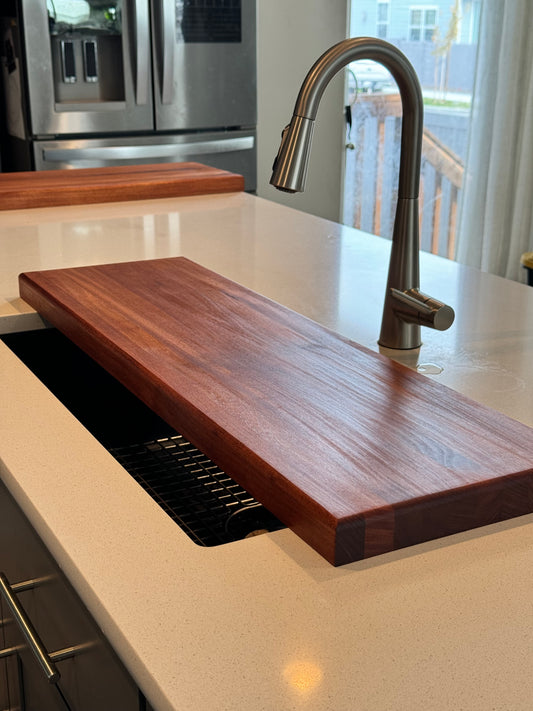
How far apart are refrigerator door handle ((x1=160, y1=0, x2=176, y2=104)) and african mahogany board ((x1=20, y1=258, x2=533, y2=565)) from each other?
2352 millimetres

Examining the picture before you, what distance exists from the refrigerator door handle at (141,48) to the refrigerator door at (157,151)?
0.59ft

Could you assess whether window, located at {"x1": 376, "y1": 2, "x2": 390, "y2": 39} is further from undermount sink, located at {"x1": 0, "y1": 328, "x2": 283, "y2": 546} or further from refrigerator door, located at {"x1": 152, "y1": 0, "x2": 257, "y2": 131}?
undermount sink, located at {"x1": 0, "y1": 328, "x2": 283, "y2": 546}

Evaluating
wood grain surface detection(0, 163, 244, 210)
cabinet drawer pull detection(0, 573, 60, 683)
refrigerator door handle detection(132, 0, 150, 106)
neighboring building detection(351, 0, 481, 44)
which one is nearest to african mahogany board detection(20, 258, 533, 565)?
cabinet drawer pull detection(0, 573, 60, 683)

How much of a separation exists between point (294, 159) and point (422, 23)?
341 cm

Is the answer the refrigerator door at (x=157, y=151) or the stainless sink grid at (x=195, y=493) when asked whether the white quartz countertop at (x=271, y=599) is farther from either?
the refrigerator door at (x=157, y=151)

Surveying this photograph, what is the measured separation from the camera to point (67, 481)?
2.60ft

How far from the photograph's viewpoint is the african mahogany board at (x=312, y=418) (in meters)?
0.70

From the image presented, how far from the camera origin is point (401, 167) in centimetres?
109

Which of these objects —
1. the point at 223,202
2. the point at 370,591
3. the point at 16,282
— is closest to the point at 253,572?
the point at 370,591

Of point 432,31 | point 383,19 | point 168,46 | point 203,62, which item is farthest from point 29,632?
point 383,19

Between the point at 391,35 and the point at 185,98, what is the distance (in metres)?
1.24

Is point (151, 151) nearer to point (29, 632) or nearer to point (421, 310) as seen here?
point (421, 310)

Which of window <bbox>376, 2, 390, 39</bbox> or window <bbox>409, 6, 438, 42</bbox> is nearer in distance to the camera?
window <bbox>409, 6, 438, 42</bbox>

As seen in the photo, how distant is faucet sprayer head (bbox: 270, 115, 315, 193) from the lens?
3.04 ft
